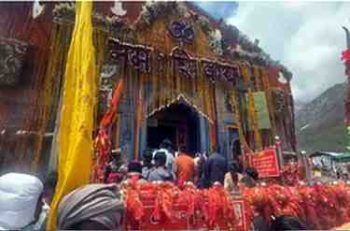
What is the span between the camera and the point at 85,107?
2850 mm

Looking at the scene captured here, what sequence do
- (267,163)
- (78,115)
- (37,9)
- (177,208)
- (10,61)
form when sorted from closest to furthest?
(78,115) < (177,208) < (267,163) < (10,61) < (37,9)

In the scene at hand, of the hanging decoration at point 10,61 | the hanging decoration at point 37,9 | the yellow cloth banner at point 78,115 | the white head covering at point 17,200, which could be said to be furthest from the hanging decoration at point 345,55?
the hanging decoration at point 37,9

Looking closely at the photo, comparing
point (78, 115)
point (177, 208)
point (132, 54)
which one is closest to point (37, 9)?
point (132, 54)

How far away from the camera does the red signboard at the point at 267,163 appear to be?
755 centimetres

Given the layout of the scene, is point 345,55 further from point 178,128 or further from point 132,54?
point 178,128

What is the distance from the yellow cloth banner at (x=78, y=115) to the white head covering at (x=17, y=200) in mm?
625

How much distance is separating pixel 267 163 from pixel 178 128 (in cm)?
372

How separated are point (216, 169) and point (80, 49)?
11.9 feet

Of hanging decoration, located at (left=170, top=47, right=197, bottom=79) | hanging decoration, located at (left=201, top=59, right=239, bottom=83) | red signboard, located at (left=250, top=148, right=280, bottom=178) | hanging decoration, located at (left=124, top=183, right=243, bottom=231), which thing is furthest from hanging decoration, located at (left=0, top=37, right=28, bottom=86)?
hanging decoration, located at (left=124, top=183, right=243, bottom=231)

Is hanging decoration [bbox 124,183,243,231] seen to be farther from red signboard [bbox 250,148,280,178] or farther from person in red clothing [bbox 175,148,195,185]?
red signboard [bbox 250,148,280,178]

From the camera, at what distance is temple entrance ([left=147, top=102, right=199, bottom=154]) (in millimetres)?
10852

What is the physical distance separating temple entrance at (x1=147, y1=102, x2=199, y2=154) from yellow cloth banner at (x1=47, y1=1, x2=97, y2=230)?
769 centimetres

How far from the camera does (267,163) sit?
25.8 ft

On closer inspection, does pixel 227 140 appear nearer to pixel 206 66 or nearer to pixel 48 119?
pixel 206 66
